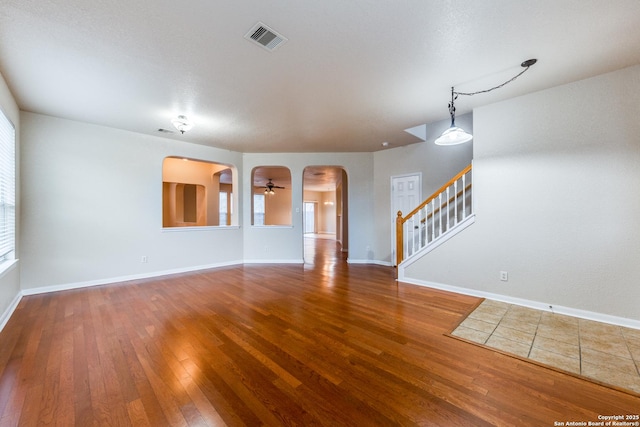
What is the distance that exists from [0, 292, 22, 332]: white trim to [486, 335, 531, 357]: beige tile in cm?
508

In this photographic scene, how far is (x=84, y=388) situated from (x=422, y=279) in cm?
423

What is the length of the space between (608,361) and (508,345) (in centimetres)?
67

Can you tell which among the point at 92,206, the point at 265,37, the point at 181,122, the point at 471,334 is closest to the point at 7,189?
the point at 92,206

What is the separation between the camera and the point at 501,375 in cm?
184

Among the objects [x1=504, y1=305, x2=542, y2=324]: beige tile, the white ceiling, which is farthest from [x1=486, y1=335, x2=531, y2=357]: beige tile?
the white ceiling

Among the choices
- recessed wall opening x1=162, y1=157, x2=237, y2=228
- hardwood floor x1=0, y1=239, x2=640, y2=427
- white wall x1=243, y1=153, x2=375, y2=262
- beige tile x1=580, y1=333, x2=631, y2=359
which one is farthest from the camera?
recessed wall opening x1=162, y1=157, x2=237, y2=228

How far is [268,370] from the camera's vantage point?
191 centimetres

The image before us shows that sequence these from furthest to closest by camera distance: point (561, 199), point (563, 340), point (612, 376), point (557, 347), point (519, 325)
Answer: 1. point (561, 199)
2. point (519, 325)
3. point (563, 340)
4. point (557, 347)
5. point (612, 376)

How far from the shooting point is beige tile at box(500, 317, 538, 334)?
8.40ft

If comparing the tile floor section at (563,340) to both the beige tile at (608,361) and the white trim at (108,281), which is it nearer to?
the beige tile at (608,361)

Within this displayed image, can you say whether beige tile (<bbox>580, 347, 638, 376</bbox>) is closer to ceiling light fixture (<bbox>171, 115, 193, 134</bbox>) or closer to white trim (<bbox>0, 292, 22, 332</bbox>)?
ceiling light fixture (<bbox>171, 115, 193, 134</bbox>)

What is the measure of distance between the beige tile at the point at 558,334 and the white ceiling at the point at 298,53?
281 cm

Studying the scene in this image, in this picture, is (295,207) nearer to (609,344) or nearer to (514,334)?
(514,334)

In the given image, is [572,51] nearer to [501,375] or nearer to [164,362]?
[501,375]
